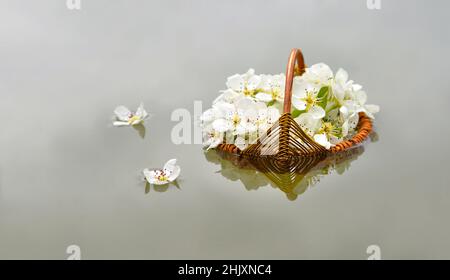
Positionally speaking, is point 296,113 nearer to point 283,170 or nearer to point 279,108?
point 279,108

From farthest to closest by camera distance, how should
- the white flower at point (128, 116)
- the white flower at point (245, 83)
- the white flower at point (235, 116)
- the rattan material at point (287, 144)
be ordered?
the white flower at point (128, 116) → the white flower at point (245, 83) → the white flower at point (235, 116) → the rattan material at point (287, 144)

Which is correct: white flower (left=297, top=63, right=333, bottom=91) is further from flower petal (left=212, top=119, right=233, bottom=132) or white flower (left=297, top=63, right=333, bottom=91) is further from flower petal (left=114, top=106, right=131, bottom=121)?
flower petal (left=114, top=106, right=131, bottom=121)

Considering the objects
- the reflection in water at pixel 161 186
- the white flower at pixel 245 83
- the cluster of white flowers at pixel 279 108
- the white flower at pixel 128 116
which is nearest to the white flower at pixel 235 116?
the cluster of white flowers at pixel 279 108

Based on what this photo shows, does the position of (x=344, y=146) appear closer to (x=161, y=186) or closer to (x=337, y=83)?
(x=337, y=83)

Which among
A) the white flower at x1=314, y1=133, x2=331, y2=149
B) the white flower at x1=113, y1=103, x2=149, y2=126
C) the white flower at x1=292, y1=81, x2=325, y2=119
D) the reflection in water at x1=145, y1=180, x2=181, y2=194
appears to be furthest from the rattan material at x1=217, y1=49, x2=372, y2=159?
the white flower at x1=113, y1=103, x2=149, y2=126

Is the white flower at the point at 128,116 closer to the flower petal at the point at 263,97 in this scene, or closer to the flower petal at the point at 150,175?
the flower petal at the point at 150,175

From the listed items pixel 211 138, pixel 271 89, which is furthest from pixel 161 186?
pixel 271 89
